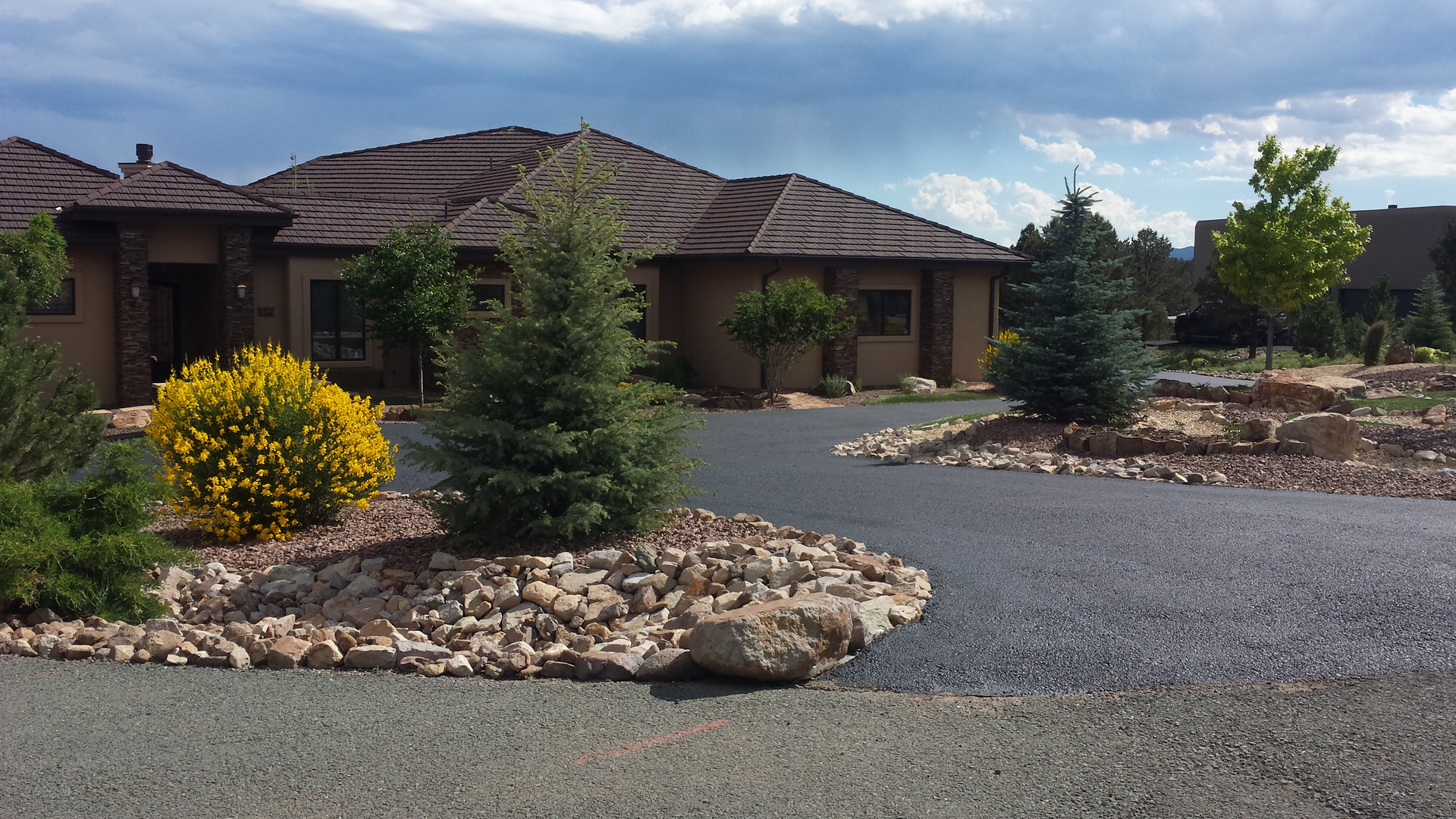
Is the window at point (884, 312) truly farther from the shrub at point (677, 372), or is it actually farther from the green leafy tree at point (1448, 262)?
the green leafy tree at point (1448, 262)

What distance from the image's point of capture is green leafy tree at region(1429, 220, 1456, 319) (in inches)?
1651

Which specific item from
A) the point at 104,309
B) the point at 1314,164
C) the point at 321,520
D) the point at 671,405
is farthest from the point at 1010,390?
the point at 1314,164

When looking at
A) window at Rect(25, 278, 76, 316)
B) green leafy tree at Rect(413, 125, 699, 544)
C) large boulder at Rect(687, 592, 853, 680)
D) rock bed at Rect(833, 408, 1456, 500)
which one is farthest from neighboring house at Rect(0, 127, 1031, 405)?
large boulder at Rect(687, 592, 853, 680)

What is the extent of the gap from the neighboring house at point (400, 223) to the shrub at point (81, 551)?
11700mm

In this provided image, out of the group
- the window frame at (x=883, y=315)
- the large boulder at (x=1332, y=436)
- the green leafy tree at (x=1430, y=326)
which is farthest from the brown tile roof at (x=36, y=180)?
the green leafy tree at (x=1430, y=326)

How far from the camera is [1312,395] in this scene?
18297 mm

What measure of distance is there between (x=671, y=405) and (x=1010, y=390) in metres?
8.68

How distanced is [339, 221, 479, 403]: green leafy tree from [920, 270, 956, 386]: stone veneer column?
36.4 ft

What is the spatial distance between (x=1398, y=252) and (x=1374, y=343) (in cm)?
2377

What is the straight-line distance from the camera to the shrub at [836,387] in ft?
77.3

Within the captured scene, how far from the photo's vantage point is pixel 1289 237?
98.0 ft

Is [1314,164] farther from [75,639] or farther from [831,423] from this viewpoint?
[75,639]

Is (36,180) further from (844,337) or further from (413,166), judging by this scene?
(844,337)

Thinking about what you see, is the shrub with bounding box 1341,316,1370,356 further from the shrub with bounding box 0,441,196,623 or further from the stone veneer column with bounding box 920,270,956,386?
the shrub with bounding box 0,441,196,623
